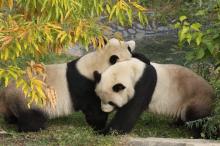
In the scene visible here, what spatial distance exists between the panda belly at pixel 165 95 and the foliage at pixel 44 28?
5.19 feet

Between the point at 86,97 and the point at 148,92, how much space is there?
0.69 metres

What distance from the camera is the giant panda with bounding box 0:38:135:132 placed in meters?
5.82

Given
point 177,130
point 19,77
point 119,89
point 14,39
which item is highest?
point 14,39

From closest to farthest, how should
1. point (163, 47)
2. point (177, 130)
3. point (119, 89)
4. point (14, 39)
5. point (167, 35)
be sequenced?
point (14, 39), point (119, 89), point (177, 130), point (163, 47), point (167, 35)

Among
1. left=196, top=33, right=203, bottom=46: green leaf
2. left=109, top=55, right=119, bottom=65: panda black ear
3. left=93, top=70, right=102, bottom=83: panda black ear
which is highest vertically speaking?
left=196, top=33, right=203, bottom=46: green leaf

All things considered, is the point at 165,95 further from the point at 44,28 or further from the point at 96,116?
the point at 44,28

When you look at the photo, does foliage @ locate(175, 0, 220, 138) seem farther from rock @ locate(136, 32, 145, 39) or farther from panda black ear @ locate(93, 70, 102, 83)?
rock @ locate(136, 32, 145, 39)

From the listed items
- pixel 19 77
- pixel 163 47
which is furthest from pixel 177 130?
pixel 163 47

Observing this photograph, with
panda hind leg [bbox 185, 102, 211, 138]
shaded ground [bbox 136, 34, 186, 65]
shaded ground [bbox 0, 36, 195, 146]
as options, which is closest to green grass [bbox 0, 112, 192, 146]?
shaded ground [bbox 0, 36, 195, 146]

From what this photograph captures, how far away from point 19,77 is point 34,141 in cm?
147

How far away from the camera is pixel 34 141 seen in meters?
5.43

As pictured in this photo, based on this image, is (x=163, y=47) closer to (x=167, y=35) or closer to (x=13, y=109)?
(x=167, y=35)

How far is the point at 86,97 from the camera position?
597 cm

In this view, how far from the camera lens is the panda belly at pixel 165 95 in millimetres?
5930
